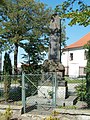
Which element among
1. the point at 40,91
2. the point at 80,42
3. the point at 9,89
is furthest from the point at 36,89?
the point at 80,42

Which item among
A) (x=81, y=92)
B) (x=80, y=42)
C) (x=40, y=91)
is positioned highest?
(x=80, y=42)

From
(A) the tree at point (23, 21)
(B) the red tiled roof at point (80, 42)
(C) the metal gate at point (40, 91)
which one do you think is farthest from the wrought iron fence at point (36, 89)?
(B) the red tiled roof at point (80, 42)

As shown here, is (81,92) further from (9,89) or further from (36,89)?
(9,89)

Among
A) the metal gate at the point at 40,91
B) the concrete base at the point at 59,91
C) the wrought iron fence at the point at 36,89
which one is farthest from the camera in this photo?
the concrete base at the point at 59,91

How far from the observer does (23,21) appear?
1358 inches

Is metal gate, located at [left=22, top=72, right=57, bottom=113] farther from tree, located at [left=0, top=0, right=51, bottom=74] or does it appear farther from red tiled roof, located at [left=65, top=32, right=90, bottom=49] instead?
red tiled roof, located at [left=65, top=32, right=90, bottom=49]

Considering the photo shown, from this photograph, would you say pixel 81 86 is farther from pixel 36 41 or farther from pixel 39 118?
pixel 36 41

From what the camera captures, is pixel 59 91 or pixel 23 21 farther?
pixel 23 21

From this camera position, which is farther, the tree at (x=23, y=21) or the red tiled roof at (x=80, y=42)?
the red tiled roof at (x=80, y=42)

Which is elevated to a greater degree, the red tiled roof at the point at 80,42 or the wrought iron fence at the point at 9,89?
the red tiled roof at the point at 80,42

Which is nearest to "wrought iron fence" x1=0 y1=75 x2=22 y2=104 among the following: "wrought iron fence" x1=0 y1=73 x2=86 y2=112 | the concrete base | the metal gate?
"wrought iron fence" x1=0 y1=73 x2=86 y2=112

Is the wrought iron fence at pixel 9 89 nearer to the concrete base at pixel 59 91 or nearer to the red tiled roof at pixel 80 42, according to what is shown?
the concrete base at pixel 59 91

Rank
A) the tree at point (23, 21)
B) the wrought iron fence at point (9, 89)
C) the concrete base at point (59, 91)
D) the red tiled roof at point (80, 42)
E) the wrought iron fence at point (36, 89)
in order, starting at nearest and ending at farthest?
the wrought iron fence at point (36, 89)
the wrought iron fence at point (9, 89)
the concrete base at point (59, 91)
the tree at point (23, 21)
the red tiled roof at point (80, 42)

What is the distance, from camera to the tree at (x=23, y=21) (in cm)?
3438
